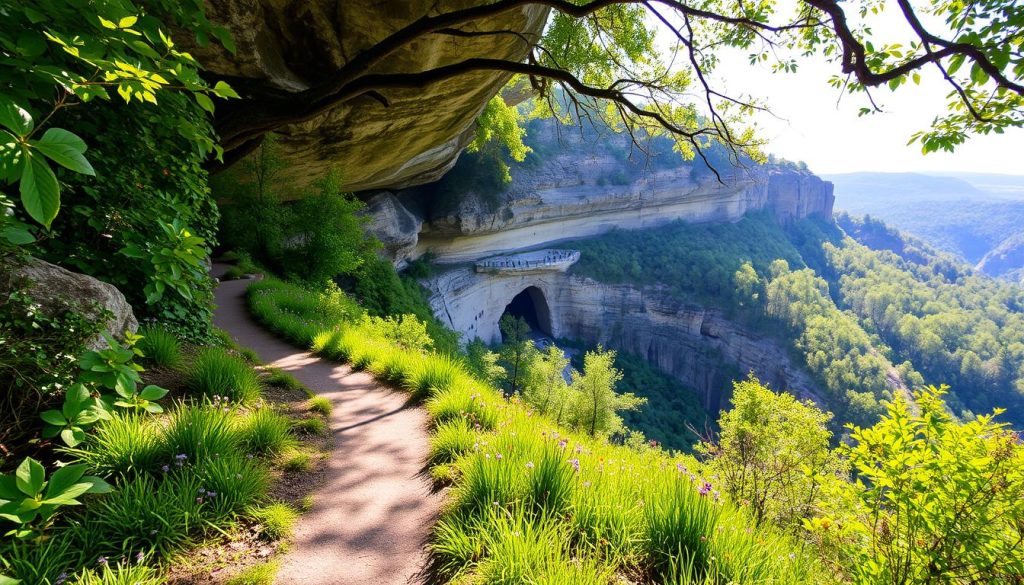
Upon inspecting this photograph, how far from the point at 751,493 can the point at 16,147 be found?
526 centimetres

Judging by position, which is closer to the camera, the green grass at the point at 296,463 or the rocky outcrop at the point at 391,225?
the green grass at the point at 296,463

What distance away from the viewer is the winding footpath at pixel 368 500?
1.89 metres

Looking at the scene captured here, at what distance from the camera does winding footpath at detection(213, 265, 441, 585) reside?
6.21 feet

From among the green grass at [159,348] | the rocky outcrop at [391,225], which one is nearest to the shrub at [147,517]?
the green grass at [159,348]

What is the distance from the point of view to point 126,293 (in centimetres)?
336

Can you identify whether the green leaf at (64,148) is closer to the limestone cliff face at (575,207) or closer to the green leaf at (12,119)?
the green leaf at (12,119)

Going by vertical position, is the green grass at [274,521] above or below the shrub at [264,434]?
below

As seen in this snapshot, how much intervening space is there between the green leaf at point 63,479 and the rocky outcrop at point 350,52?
514 cm

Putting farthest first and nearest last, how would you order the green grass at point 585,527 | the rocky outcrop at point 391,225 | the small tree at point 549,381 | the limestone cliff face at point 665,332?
1. the limestone cliff face at point 665,332
2. the small tree at point 549,381
3. the rocky outcrop at point 391,225
4. the green grass at point 585,527

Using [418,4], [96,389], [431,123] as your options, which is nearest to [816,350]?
[431,123]

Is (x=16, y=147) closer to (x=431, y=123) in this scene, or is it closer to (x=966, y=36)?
(x=966, y=36)

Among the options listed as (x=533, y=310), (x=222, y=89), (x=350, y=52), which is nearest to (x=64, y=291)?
(x=222, y=89)

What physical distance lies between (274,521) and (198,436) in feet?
2.06

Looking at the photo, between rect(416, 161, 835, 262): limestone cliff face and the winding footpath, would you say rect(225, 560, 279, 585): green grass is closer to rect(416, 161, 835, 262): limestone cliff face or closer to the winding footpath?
the winding footpath
